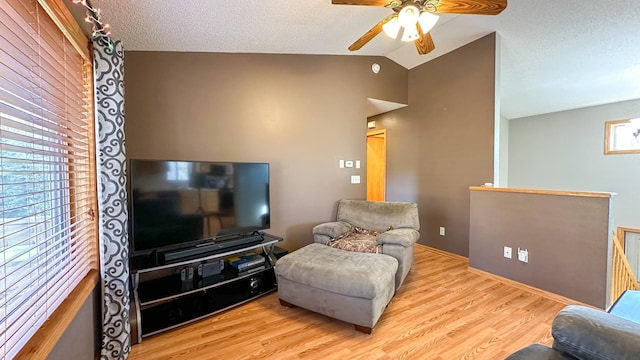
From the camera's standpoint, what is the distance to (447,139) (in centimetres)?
372

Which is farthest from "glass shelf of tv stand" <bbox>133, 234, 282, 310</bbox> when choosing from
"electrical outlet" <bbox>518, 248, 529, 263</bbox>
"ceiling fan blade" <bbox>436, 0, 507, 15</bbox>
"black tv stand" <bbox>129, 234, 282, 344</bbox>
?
"electrical outlet" <bbox>518, 248, 529, 263</bbox>

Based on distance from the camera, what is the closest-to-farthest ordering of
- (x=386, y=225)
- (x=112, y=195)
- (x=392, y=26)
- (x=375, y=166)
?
(x=112, y=195) → (x=392, y=26) → (x=386, y=225) → (x=375, y=166)

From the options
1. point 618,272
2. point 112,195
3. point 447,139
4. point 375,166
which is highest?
point 447,139

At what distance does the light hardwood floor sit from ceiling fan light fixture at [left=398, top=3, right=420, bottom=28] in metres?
2.21

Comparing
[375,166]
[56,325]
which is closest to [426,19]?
[56,325]

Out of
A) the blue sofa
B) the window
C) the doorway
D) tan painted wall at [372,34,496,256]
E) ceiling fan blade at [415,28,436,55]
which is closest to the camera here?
the blue sofa

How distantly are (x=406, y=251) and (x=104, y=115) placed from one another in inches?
101

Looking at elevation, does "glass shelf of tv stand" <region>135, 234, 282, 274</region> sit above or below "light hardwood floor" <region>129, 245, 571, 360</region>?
above

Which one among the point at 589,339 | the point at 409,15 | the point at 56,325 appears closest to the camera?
the point at 589,339

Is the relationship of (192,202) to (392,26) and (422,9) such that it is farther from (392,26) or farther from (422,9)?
(422,9)

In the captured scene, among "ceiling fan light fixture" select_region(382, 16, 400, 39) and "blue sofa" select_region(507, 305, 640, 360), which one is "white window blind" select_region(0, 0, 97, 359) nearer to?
"blue sofa" select_region(507, 305, 640, 360)

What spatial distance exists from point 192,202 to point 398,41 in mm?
3065

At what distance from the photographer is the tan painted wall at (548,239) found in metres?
2.24

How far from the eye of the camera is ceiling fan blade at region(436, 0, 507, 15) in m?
1.67
